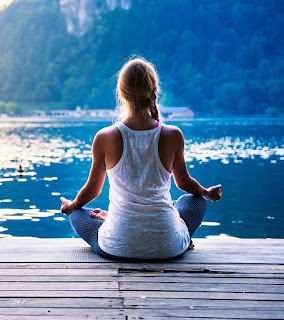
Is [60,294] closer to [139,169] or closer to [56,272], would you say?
[56,272]

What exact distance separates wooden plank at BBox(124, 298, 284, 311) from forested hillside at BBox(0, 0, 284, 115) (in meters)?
49.3

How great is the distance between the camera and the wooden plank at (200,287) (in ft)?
5.01

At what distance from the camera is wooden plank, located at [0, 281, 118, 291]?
60.2 inches

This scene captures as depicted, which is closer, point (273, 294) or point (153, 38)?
point (273, 294)

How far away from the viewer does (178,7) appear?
6050 cm

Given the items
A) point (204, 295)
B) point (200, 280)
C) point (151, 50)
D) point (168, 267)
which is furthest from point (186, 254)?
point (151, 50)

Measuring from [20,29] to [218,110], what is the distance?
26.0m

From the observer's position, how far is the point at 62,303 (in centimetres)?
141

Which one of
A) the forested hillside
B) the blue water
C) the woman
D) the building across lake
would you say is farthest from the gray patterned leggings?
the forested hillside

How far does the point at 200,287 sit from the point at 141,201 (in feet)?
1.22

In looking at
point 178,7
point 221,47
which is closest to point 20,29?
point 178,7

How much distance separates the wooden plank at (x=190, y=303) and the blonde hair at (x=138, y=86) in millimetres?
663

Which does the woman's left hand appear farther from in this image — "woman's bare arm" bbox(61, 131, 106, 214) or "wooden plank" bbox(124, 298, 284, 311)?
"wooden plank" bbox(124, 298, 284, 311)

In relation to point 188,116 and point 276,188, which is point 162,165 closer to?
point 276,188
